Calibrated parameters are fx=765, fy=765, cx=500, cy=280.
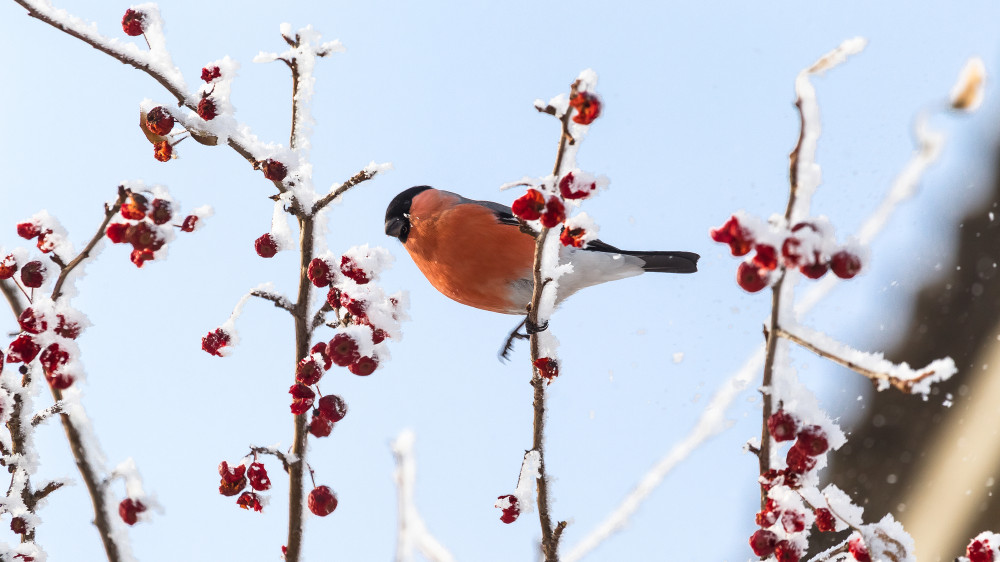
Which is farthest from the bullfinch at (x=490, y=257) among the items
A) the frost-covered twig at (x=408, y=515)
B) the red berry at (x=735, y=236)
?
the red berry at (x=735, y=236)

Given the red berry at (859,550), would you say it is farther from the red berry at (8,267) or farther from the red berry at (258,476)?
the red berry at (8,267)

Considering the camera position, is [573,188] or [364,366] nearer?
[573,188]

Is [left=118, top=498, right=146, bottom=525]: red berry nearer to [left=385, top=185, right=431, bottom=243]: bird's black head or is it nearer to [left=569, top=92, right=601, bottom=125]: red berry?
[left=569, top=92, right=601, bottom=125]: red berry

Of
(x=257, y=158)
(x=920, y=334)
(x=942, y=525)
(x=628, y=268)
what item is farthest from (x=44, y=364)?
(x=920, y=334)

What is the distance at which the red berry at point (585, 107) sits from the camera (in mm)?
939

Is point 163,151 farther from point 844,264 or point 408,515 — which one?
point 844,264

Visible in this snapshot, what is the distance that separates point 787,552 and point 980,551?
28 centimetres

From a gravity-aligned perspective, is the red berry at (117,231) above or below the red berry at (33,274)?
above

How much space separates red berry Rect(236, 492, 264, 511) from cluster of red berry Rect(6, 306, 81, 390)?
0.34 meters

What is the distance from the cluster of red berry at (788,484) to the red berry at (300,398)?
68 centimetres

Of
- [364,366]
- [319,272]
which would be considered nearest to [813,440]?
[364,366]

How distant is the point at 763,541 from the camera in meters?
1.04

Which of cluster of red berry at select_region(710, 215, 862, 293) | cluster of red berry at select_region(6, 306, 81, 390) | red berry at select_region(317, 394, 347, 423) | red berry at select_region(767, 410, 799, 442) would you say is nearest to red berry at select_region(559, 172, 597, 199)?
cluster of red berry at select_region(710, 215, 862, 293)

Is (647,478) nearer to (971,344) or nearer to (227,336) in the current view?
(227,336)
